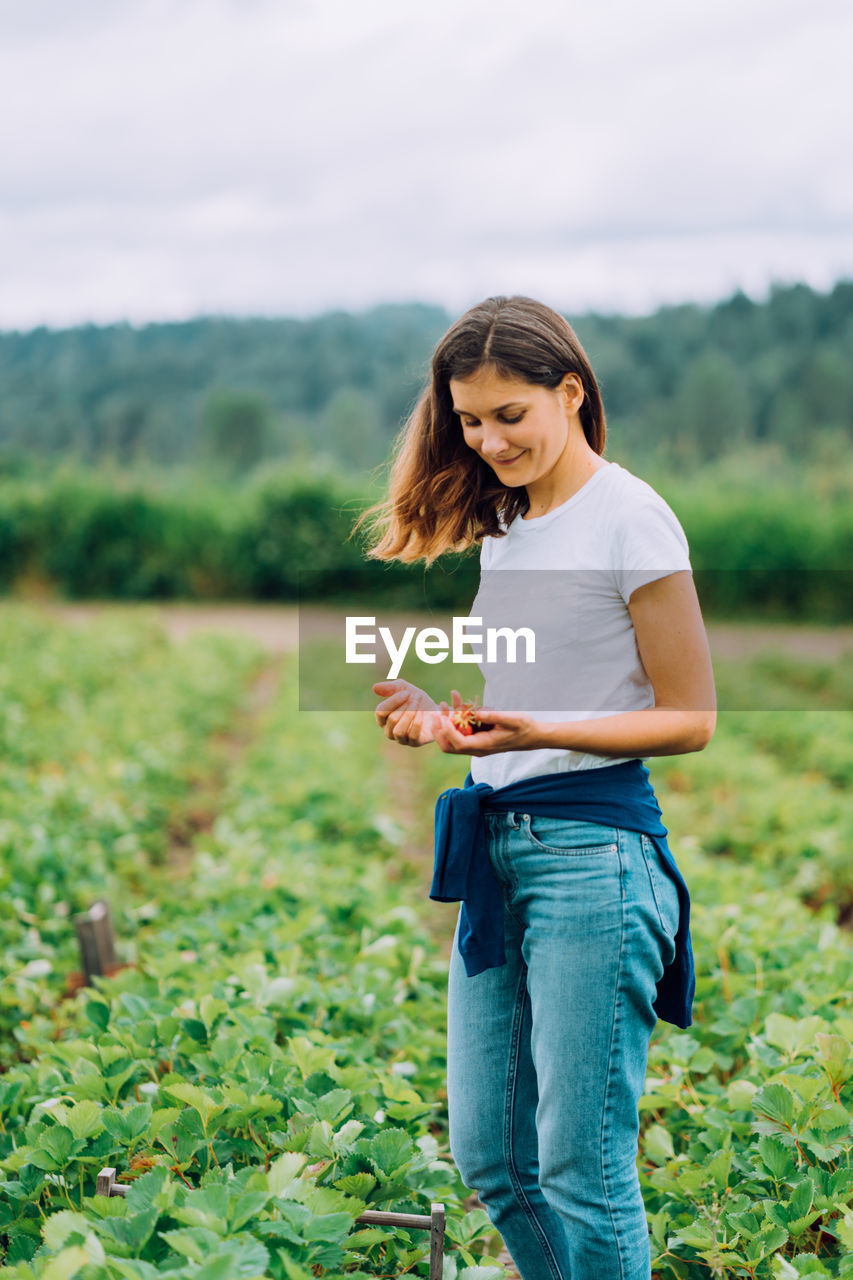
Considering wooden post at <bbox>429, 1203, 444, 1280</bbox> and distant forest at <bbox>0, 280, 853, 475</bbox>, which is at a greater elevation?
distant forest at <bbox>0, 280, 853, 475</bbox>

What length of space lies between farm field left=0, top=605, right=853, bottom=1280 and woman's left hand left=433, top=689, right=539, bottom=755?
0.67m

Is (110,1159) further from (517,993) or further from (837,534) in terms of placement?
(837,534)

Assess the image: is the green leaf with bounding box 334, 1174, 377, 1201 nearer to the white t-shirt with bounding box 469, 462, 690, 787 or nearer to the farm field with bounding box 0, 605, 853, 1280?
the farm field with bounding box 0, 605, 853, 1280

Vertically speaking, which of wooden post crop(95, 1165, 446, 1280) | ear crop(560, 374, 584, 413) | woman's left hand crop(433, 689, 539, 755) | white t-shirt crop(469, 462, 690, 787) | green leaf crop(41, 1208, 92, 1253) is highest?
ear crop(560, 374, 584, 413)

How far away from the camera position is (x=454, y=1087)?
1744 millimetres

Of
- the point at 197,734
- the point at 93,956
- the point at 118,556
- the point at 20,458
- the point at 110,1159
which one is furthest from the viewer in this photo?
the point at 20,458

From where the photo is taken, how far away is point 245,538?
22484 millimetres

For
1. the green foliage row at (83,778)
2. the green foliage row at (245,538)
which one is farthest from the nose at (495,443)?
the green foliage row at (245,538)

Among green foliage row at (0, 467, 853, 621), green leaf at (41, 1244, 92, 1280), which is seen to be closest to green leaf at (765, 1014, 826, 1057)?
green leaf at (41, 1244, 92, 1280)

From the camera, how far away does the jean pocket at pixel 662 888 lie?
5.16ft

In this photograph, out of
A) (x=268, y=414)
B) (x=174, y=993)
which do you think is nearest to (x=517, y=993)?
(x=174, y=993)

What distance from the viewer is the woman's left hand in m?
1.43

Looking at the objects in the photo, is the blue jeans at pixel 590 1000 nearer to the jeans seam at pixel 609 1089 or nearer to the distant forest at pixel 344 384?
the jeans seam at pixel 609 1089

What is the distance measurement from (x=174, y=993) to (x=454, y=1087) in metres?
1.22
